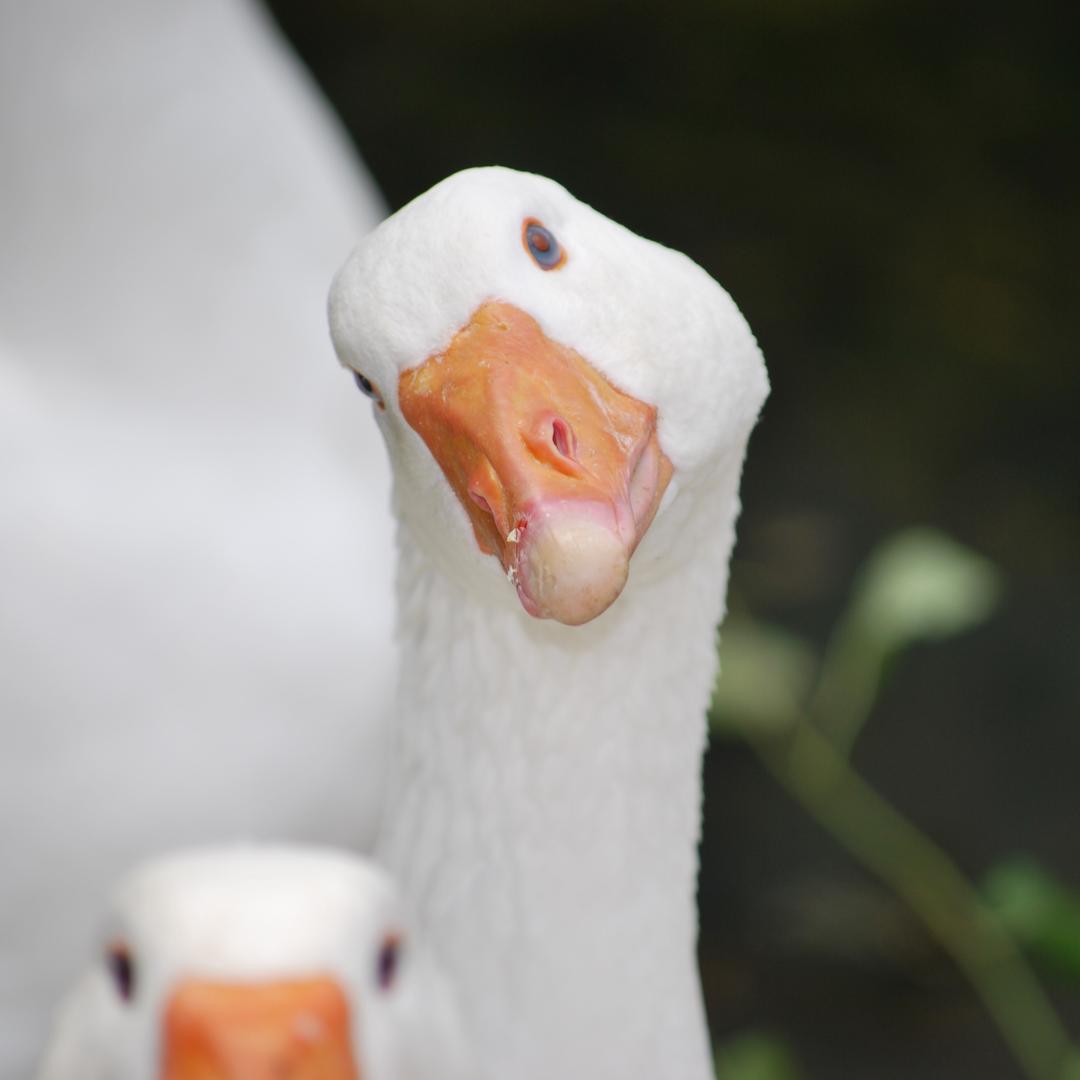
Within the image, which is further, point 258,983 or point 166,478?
point 166,478

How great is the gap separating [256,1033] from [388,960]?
0.19 m

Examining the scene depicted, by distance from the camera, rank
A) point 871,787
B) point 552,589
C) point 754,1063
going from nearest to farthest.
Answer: point 552,589
point 754,1063
point 871,787

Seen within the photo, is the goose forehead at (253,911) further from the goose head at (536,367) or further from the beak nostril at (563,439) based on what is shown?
the beak nostril at (563,439)

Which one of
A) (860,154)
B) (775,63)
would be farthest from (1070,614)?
(775,63)

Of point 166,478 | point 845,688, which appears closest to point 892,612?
point 845,688

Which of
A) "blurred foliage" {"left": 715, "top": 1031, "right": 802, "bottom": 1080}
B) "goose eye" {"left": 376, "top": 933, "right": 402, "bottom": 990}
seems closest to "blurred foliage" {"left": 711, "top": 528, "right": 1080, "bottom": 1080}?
"blurred foliage" {"left": 715, "top": 1031, "right": 802, "bottom": 1080}

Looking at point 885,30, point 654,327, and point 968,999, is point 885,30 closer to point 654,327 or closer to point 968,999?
point 968,999

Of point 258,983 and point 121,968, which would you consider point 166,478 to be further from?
point 258,983

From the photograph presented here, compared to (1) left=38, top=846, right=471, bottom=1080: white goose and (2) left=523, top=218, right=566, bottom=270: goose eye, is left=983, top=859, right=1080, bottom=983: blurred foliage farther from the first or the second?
(2) left=523, top=218, right=566, bottom=270: goose eye

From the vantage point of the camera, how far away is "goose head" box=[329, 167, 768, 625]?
1.35 metres

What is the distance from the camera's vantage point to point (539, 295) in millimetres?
1454

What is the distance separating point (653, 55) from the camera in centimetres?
→ 516

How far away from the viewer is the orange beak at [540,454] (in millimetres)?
1301

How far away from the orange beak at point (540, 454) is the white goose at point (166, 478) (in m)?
1.13
